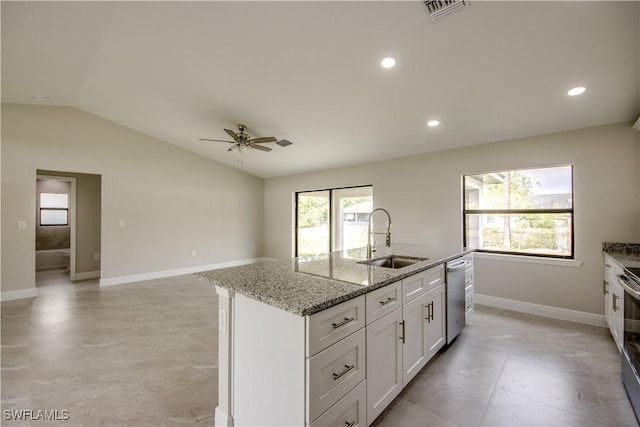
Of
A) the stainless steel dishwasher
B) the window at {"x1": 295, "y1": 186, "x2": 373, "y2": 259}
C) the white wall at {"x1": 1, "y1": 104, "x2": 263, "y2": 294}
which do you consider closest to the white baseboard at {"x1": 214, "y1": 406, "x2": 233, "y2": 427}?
the stainless steel dishwasher

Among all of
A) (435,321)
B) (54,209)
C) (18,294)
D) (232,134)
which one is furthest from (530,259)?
(54,209)

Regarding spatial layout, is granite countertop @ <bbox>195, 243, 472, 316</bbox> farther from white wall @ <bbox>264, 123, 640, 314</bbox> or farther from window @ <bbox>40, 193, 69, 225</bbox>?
window @ <bbox>40, 193, 69, 225</bbox>

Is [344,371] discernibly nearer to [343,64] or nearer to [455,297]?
[455,297]

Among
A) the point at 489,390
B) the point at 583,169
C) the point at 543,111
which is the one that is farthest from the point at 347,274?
the point at 583,169

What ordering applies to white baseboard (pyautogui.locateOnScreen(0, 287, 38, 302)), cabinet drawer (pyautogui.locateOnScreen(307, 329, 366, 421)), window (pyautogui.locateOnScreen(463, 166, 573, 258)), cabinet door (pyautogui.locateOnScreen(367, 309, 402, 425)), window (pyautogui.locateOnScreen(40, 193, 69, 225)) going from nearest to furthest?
cabinet drawer (pyautogui.locateOnScreen(307, 329, 366, 421)), cabinet door (pyautogui.locateOnScreen(367, 309, 402, 425)), window (pyautogui.locateOnScreen(463, 166, 573, 258)), white baseboard (pyautogui.locateOnScreen(0, 287, 38, 302)), window (pyautogui.locateOnScreen(40, 193, 69, 225))

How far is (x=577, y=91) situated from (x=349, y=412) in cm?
342

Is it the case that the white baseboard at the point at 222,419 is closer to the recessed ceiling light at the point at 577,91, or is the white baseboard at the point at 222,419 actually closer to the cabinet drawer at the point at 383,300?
the cabinet drawer at the point at 383,300

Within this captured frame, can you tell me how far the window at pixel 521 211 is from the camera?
3.48m

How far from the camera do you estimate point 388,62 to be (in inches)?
99.2

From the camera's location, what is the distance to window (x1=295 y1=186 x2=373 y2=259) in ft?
19.1

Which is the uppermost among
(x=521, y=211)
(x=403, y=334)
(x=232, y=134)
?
(x=232, y=134)

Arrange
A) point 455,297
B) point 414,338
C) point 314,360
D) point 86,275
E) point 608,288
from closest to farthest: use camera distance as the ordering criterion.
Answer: point 314,360 < point 414,338 < point 455,297 < point 608,288 < point 86,275

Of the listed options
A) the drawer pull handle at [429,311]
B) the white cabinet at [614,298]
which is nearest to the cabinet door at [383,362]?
the drawer pull handle at [429,311]

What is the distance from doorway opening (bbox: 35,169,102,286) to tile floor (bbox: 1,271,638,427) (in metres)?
2.26
